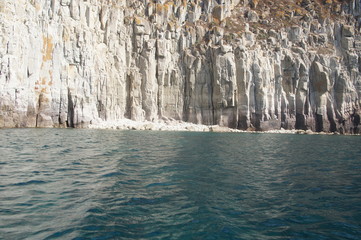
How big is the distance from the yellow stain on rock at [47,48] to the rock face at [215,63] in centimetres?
381

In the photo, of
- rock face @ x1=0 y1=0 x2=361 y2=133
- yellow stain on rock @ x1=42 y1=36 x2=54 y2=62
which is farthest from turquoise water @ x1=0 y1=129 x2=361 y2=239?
rock face @ x1=0 y1=0 x2=361 y2=133

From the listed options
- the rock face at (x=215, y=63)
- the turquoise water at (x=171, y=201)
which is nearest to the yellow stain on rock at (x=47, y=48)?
the rock face at (x=215, y=63)

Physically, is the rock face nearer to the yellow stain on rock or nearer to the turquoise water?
the yellow stain on rock

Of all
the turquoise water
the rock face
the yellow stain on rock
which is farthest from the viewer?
the rock face

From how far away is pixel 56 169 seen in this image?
11602mm

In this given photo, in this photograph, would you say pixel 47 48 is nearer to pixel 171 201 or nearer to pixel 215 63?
pixel 215 63

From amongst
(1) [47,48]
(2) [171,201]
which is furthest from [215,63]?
(2) [171,201]

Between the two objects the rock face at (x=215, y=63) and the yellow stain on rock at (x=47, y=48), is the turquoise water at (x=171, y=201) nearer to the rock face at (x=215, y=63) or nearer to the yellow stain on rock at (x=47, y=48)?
the yellow stain on rock at (x=47, y=48)

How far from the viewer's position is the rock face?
56.0 meters

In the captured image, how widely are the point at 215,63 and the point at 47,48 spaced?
34719mm

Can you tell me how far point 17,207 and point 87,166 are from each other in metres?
5.62

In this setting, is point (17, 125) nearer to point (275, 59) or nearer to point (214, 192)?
point (214, 192)

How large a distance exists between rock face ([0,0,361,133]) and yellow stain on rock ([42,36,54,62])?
12.5 ft

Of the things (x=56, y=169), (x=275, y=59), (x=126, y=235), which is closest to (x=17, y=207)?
(x=126, y=235)
